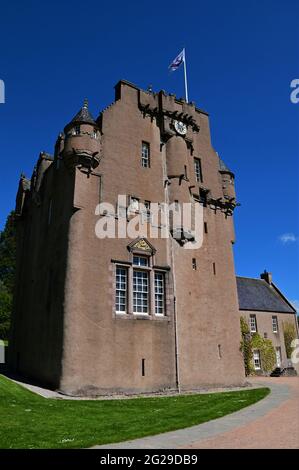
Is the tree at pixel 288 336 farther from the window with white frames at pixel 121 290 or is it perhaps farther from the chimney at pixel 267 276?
the window with white frames at pixel 121 290

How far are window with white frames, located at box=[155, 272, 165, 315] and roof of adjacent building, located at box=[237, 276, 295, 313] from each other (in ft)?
60.6

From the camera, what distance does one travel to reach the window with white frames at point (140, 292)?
23.1m

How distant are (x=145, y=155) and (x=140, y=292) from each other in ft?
31.6

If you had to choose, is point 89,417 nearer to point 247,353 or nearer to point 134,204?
point 134,204

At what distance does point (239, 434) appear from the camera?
10953 mm

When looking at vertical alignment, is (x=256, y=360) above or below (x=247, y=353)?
below

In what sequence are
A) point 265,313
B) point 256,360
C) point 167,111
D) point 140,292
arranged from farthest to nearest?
1. point 265,313
2. point 256,360
3. point 167,111
4. point 140,292

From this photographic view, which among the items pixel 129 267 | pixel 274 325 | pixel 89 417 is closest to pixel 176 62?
pixel 129 267

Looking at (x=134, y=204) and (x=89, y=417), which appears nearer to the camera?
(x=89, y=417)

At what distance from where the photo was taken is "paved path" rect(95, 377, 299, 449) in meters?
9.84

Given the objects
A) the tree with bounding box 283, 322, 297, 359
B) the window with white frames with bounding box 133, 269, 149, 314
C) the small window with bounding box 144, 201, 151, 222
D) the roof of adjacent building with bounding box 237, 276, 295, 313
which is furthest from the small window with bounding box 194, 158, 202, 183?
the tree with bounding box 283, 322, 297, 359

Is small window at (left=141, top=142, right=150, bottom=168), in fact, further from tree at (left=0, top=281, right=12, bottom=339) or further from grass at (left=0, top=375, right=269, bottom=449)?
tree at (left=0, top=281, right=12, bottom=339)
